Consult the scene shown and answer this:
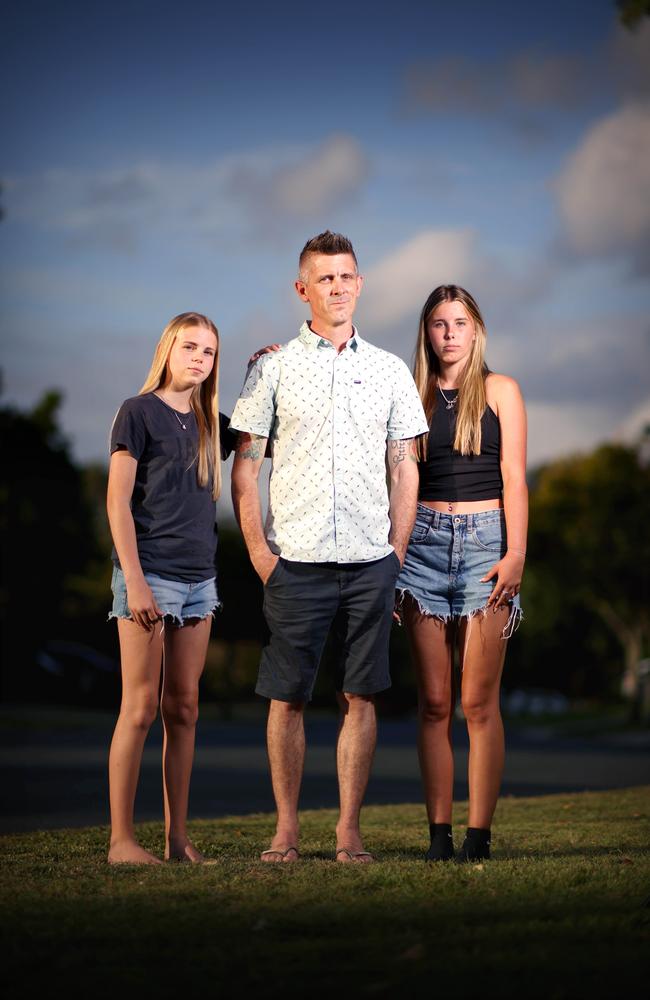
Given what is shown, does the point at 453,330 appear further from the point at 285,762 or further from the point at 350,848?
the point at 350,848

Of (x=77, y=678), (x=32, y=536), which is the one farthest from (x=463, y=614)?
(x=32, y=536)

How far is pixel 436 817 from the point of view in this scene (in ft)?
19.4

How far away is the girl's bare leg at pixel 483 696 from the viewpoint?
5895 millimetres

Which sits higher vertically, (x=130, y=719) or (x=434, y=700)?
(x=434, y=700)

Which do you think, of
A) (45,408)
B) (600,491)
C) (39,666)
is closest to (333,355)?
(600,491)

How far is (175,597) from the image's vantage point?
575cm

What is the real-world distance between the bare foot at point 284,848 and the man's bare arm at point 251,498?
1.08 metres

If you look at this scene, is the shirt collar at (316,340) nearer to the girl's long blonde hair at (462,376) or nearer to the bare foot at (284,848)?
the girl's long blonde hair at (462,376)

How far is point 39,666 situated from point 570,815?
35.7 meters

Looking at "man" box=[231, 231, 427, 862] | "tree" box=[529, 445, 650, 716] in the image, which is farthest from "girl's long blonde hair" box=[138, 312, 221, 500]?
"tree" box=[529, 445, 650, 716]

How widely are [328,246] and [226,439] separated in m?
0.96

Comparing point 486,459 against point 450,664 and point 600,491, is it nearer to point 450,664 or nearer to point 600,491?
point 450,664

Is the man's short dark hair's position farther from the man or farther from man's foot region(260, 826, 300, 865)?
man's foot region(260, 826, 300, 865)

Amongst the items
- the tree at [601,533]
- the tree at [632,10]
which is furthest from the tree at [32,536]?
the tree at [632,10]
